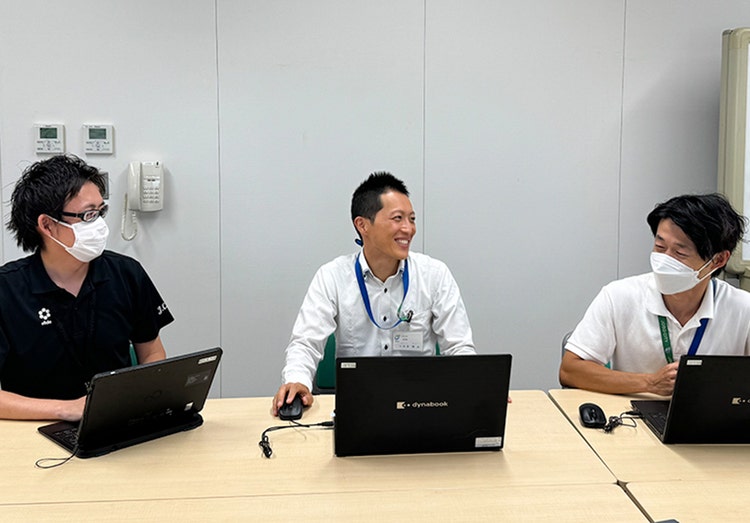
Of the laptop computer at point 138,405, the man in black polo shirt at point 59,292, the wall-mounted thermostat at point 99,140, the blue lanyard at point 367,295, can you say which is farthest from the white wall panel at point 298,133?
the laptop computer at point 138,405

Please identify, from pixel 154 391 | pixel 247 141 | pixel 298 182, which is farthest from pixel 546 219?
pixel 154 391

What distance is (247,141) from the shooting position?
357 centimetres

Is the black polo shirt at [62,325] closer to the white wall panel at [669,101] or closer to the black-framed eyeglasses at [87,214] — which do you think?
the black-framed eyeglasses at [87,214]

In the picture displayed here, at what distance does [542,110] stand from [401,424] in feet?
7.67

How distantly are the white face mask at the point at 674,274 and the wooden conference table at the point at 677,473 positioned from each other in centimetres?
49

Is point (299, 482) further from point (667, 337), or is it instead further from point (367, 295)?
point (667, 337)

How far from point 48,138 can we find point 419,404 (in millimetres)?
2544

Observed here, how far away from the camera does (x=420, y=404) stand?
1.78m

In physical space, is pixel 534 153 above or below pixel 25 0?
below

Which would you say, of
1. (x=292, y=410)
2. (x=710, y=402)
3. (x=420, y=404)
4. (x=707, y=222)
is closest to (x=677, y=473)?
(x=710, y=402)

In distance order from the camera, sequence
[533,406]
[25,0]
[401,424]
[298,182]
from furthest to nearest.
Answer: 1. [298,182]
2. [25,0]
3. [533,406]
4. [401,424]

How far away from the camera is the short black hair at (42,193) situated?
90.2 inches

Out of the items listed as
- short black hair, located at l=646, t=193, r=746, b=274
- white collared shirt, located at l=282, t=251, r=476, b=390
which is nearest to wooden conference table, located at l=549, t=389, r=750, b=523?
short black hair, located at l=646, t=193, r=746, b=274

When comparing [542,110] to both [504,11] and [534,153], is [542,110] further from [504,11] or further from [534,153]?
[504,11]
